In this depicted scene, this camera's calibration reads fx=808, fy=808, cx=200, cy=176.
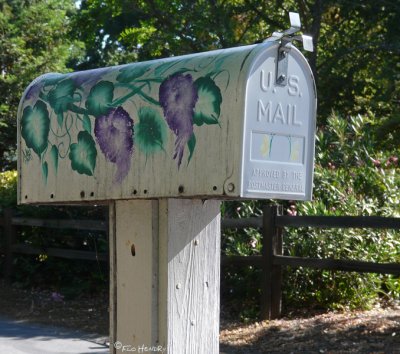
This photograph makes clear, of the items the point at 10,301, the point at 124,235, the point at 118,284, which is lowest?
the point at 10,301

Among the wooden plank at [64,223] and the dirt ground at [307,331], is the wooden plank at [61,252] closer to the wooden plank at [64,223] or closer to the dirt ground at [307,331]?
the wooden plank at [64,223]

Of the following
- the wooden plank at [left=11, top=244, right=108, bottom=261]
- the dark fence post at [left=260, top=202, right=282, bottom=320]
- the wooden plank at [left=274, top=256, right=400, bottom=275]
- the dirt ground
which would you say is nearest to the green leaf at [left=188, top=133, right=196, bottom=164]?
the dirt ground

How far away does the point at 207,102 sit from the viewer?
291 centimetres

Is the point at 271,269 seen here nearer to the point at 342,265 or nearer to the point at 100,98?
the point at 342,265

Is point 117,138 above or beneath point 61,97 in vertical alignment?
beneath

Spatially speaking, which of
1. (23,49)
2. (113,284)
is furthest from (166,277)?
(23,49)

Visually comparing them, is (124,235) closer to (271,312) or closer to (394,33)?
(271,312)

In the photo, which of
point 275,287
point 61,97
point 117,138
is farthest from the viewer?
point 275,287

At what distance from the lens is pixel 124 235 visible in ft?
11.0

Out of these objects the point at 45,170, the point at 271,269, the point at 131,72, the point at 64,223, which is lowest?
the point at 271,269

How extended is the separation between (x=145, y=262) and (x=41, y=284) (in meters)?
8.78

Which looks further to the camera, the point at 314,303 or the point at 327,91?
the point at 327,91

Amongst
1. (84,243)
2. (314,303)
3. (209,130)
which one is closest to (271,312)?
(314,303)

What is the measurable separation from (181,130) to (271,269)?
565cm
